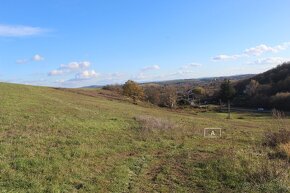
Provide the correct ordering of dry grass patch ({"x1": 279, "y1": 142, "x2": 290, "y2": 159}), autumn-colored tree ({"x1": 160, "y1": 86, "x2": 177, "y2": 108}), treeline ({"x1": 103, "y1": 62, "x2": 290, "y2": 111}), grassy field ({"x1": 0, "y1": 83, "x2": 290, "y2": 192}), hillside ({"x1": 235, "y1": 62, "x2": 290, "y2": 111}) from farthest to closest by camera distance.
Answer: hillside ({"x1": 235, "y1": 62, "x2": 290, "y2": 111})
autumn-colored tree ({"x1": 160, "y1": 86, "x2": 177, "y2": 108})
treeline ({"x1": 103, "y1": 62, "x2": 290, "y2": 111})
dry grass patch ({"x1": 279, "y1": 142, "x2": 290, "y2": 159})
grassy field ({"x1": 0, "y1": 83, "x2": 290, "y2": 192})

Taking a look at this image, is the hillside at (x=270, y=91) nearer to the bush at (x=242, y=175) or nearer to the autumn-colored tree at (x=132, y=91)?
the autumn-colored tree at (x=132, y=91)

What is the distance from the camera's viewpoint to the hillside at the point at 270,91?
10682cm

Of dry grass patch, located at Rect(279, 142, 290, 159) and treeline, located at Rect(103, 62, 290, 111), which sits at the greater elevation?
dry grass patch, located at Rect(279, 142, 290, 159)

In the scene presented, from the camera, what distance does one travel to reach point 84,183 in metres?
11.1

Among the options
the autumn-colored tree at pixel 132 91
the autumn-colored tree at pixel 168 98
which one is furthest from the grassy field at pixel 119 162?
the autumn-colored tree at pixel 168 98

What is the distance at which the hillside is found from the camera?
107 meters

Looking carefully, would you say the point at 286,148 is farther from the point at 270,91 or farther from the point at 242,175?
the point at 270,91

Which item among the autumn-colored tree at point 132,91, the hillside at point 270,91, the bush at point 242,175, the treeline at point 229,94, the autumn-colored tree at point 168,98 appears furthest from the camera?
the hillside at point 270,91

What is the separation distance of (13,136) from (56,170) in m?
5.19

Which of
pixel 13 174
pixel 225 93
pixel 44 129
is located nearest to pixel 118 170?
pixel 13 174

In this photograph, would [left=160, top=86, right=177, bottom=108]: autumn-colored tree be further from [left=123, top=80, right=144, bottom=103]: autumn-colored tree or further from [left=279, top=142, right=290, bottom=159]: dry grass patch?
[left=279, top=142, right=290, bottom=159]: dry grass patch

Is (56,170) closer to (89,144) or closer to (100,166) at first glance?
(100,166)

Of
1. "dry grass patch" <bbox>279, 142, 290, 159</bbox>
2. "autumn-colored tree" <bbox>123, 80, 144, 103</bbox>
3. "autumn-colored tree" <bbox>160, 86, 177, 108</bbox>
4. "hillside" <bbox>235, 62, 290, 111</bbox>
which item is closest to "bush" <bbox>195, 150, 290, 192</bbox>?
"dry grass patch" <bbox>279, 142, 290, 159</bbox>

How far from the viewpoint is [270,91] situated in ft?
422
